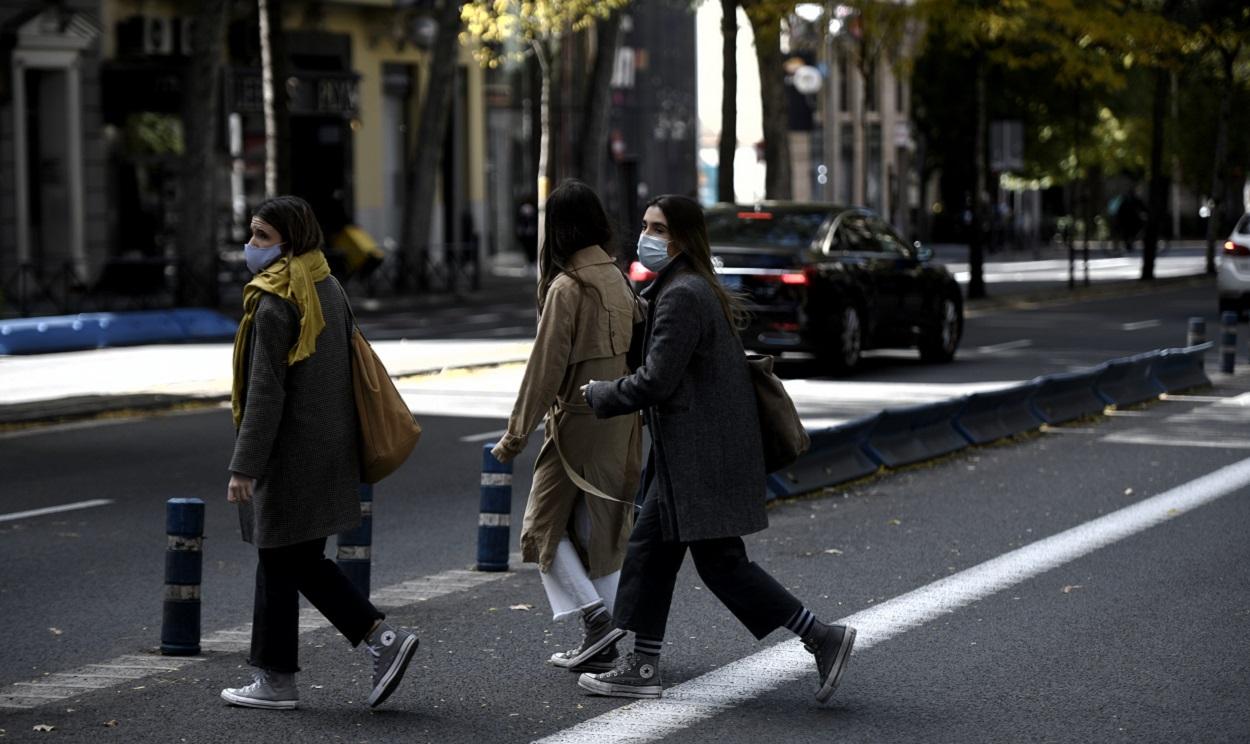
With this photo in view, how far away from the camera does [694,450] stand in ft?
21.2

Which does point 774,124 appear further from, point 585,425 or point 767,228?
point 585,425

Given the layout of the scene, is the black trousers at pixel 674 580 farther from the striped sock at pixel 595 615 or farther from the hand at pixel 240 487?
the hand at pixel 240 487

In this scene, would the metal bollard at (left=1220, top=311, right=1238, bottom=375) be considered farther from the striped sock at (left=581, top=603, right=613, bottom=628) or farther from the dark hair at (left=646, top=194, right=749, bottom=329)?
the dark hair at (left=646, top=194, right=749, bottom=329)

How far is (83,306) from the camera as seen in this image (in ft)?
97.2

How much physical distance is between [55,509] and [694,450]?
5809 mm

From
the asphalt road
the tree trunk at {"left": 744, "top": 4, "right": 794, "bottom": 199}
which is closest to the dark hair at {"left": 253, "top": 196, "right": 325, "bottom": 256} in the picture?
the asphalt road

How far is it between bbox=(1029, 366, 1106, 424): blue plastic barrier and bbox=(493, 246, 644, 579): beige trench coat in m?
8.61

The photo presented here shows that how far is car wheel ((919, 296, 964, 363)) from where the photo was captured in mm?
21203

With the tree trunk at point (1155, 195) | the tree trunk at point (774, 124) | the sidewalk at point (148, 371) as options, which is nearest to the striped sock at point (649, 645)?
the sidewalk at point (148, 371)

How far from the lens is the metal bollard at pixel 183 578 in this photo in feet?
23.9

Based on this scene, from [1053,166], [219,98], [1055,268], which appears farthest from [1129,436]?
[1053,166]

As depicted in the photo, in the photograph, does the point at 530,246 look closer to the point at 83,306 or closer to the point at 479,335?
the point at 83,306

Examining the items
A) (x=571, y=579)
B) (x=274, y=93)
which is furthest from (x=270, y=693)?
(x=274, y=93)

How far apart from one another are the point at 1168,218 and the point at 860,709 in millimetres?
70864
